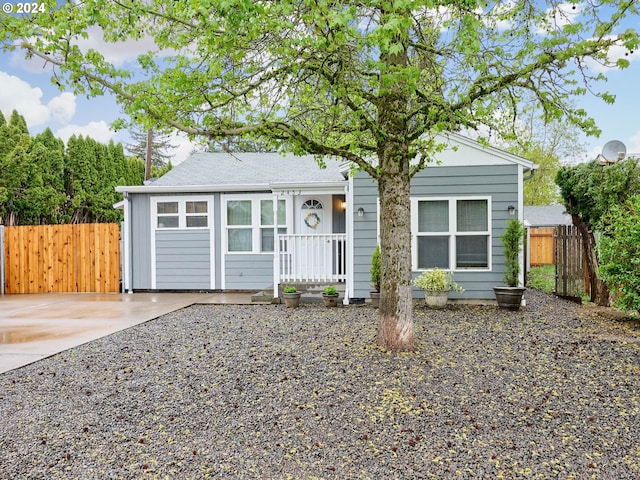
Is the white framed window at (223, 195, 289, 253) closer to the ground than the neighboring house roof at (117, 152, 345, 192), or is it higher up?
closer to the ground

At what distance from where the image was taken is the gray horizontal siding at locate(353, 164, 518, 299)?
26.8 feet

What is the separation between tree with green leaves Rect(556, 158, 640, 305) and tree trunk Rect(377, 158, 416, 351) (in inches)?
179

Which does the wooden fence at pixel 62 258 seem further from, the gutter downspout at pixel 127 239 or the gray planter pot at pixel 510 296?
the gray planter pot at pixel 510 296

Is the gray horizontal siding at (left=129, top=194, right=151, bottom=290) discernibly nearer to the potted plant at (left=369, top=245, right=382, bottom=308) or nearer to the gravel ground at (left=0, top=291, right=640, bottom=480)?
the gravel ground at (left=0, top=291, right=640, bottom=480)

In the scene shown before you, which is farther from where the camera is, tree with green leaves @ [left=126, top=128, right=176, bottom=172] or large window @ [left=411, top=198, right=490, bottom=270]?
tree with green leaves @ [left=126, top=128, right=176, bottom=172]

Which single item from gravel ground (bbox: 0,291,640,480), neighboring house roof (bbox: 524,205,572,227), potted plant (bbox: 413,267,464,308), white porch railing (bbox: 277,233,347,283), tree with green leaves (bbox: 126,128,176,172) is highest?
tree with green leaves (bbox: 126,128,176,172)

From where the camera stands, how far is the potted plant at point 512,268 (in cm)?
777

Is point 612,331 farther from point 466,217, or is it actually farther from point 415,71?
point 415,71

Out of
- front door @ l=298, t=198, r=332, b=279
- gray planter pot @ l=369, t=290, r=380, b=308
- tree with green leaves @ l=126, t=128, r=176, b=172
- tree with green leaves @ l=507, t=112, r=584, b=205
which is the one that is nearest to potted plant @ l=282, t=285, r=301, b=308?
front door @ l=298, t=198, r=332, b=279

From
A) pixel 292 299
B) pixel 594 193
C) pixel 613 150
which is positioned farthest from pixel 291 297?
pixel 613 150

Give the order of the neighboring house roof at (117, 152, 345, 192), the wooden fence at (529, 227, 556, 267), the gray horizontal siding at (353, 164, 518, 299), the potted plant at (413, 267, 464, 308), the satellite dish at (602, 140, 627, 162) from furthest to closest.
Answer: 1. the wooden fence at (529, 227, 556, 267)
2. the neighboring house roof at (117, 152, 345, 192)
3. the satellite dish at (602, 140, 627, 162)
4. the gray horizontal siding at (353, 164, 518, 299)
5. the potted plant at (413, 267, 464, 308)

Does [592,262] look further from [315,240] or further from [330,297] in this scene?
[315,240]

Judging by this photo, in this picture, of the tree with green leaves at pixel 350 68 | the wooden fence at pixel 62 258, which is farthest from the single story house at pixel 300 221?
the tree with green leaves at pixel 350 68

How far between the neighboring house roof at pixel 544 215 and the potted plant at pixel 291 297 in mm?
20193
